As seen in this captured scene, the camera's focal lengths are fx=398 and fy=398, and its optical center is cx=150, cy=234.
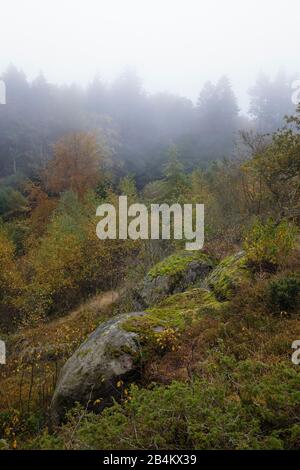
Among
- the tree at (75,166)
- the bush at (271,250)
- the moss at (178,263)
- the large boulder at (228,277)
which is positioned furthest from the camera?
the tree at (75,166)

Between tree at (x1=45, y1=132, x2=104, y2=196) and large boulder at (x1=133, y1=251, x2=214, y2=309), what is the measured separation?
25.9 meters

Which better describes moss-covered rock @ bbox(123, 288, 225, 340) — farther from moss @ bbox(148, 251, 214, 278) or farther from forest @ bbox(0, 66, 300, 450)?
moss @ bbox(148, 251, 214, 278)

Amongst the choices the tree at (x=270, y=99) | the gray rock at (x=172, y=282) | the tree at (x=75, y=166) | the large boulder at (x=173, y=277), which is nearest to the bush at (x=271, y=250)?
the gray rock at (x=172, y=282)

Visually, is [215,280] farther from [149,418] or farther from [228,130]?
[228,130]

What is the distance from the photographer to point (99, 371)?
7023 mm

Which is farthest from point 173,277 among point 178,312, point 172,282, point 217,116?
point 217,116

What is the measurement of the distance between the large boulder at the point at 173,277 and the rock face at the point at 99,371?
187 inches

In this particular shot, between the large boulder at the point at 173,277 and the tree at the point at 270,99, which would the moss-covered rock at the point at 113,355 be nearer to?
the large boulder at the point at 173,277

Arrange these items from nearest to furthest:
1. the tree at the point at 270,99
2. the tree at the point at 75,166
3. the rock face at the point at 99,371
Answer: the rock face at the point at 99,371
the tree at the point at 75,166
the tree at the point at 270,99

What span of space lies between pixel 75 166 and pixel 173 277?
2871 cm

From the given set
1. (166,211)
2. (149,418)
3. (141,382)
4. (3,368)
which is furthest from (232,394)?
(166,211)

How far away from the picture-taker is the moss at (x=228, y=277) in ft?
31.2

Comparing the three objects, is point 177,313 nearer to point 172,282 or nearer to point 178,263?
point 172,282

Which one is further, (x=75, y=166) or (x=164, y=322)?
(x=75, y=166)
